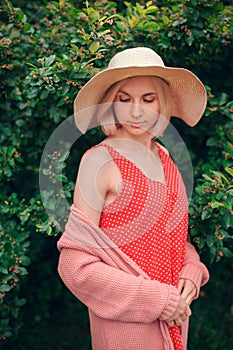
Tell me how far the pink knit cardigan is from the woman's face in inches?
15.8

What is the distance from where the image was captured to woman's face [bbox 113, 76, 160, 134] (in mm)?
2059

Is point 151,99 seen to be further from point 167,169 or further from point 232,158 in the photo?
point 232,158

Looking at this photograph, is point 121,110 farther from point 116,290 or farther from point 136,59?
point 116,290

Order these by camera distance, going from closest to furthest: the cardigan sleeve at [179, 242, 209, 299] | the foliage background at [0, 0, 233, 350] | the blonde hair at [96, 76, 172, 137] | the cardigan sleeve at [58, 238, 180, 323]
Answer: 1. the cardigan sleeve at [58, 238, 180, 323]
2. the blonde hair at [96, 76, 172, 137]
3. the cardigan sleeve at [179, 242, 209, 299]
4. the foliage background at [0, 0, 233, 350]

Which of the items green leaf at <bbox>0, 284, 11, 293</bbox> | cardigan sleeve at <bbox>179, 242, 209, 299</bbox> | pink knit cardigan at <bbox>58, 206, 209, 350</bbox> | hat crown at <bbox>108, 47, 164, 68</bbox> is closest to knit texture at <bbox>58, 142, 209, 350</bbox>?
pink knit cardigan at <bbox>58, 206, 209, 350</bbox>

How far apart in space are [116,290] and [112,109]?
2.32ft

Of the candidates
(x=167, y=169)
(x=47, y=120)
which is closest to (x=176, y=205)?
(x=167, y=169)

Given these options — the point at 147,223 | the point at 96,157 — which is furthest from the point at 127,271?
the point at 96,157

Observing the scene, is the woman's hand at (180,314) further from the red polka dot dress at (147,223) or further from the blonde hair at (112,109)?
the blonde hair at (112,109)

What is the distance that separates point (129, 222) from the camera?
205 centimetres

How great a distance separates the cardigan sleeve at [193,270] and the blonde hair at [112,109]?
575 millimetres

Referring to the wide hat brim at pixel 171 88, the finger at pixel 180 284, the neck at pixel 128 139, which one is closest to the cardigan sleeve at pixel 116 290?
the finger at pixel 180 284

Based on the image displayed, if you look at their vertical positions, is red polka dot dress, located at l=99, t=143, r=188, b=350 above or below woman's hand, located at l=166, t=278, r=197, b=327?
above

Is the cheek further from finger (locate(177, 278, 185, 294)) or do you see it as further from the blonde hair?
finger (locate(177, 278, 185, 294))
